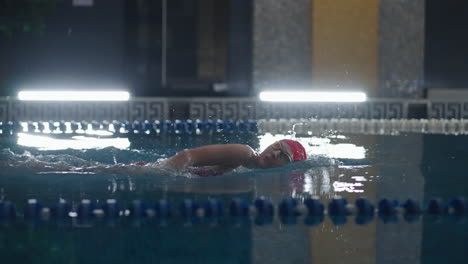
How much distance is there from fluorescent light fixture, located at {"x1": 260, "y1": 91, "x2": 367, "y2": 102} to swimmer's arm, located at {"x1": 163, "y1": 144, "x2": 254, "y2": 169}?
4.38m

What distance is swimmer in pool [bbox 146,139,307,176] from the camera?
18.3 feet

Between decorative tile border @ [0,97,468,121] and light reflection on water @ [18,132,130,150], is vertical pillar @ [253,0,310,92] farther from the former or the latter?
light reflection on water @ [18,132,130,150]

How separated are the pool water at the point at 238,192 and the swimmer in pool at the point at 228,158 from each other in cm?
8

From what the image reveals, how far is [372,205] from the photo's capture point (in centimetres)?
442

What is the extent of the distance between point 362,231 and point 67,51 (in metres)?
6.93

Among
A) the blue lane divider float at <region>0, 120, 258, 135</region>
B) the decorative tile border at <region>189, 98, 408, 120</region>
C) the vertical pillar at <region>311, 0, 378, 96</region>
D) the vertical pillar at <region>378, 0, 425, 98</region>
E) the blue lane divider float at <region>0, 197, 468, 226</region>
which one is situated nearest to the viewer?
the blue lane divider float at <region>0, 197, 468, 226</region>

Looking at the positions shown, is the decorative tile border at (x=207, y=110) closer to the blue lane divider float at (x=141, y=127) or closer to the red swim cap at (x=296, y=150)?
the blue lane divider float at (x=141, y=127)

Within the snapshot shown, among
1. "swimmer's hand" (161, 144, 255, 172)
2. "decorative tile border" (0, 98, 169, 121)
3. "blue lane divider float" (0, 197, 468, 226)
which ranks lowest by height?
"blue lane divider float" (0, 197, 468, 226)

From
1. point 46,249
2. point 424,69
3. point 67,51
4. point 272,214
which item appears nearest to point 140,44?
point 67,51

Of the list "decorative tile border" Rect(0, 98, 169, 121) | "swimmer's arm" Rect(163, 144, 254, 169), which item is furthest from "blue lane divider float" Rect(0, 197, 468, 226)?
"decorative tile border" Rect(0, 98, 169, 121)

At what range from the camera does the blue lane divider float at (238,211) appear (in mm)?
4180

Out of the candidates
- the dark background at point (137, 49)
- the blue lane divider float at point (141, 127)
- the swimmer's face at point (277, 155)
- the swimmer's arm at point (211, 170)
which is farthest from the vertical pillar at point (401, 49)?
the swimmer's arm at point (211, 170)

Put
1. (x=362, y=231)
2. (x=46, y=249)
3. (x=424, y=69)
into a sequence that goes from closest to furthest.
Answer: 1. (x=46, y=249)
2. (x=362, y=231)
3. (x=424, y=69)

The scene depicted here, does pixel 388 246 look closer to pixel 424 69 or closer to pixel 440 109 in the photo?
pixel 440 109
